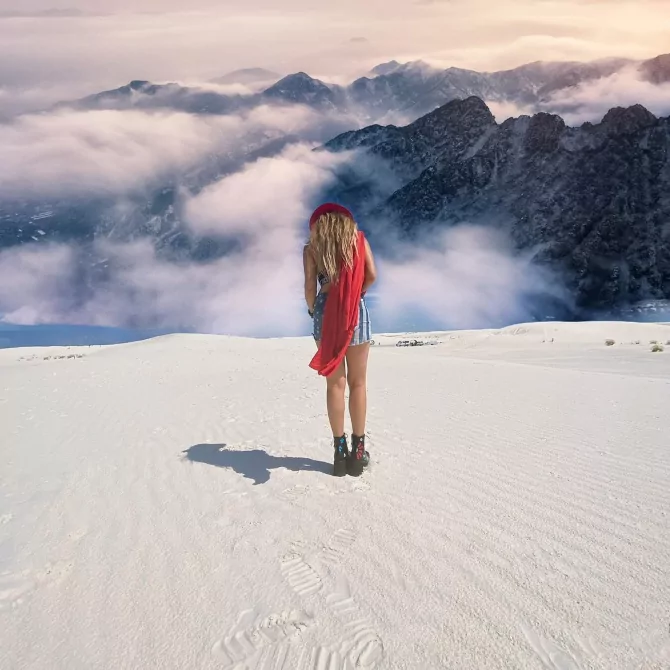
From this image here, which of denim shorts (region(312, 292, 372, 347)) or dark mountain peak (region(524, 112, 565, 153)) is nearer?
denim shorts (region(312, 292, 372, 347))

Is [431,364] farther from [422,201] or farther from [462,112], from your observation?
[462,112]

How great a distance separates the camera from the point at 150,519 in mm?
4098

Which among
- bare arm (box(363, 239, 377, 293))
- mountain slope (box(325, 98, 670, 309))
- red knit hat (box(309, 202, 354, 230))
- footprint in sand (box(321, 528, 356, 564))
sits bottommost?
footprint in sand (box(321, 528, 356, 564))

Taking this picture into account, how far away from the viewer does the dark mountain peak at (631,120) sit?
108m

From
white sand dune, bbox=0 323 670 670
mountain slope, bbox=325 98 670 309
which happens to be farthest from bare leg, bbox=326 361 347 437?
mountain slope, bbox=325 98 670 309

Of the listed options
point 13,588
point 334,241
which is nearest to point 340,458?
point 334,241

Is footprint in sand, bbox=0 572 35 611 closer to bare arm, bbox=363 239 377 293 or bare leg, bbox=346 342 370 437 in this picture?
bare leg, bbox=346 342 370 437

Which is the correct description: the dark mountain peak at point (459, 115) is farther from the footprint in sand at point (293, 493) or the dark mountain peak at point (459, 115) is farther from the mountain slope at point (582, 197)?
the footprint in sand at point (293, 493)

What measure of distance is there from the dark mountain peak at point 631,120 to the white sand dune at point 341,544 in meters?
122

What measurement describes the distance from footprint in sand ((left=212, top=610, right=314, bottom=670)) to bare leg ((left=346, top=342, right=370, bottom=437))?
2.24m

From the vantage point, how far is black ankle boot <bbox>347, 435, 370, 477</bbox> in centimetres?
481

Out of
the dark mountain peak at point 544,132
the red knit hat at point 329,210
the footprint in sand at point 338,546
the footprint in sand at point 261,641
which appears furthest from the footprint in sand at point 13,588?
the dark mountain peak at point 544,132

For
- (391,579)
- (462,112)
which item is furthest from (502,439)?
(462,112)

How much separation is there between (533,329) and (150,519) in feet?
105
